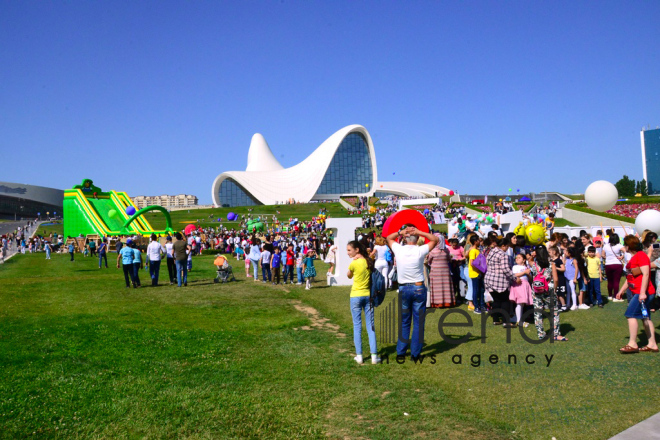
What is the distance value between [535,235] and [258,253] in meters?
7.14

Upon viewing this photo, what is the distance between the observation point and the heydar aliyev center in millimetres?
78375

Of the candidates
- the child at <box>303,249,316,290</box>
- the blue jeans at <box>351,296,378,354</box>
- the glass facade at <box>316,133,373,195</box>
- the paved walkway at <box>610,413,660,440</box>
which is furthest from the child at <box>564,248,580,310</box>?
the glass facade at <box>316,133,373,195</box>

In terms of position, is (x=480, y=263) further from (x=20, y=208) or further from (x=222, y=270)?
(x=20, y=208)

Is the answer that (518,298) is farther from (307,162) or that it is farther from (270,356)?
(307,162)

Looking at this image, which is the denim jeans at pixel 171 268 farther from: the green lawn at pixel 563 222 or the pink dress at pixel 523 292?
the green lawn at pixel 563 222

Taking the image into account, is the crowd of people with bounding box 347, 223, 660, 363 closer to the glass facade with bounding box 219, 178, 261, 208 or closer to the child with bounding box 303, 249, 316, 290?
the child with bounding box 303, 249, 316, 290

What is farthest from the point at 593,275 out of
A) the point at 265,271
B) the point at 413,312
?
the point at 265,271

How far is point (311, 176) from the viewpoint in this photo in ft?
266

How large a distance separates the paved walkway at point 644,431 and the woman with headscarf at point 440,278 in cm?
485

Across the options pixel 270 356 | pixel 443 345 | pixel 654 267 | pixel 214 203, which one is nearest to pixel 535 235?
pixel 654 267

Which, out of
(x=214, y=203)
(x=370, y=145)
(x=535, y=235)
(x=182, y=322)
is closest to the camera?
(x=182, y=322)

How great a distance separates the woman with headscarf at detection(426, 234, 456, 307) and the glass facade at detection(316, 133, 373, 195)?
7430cm

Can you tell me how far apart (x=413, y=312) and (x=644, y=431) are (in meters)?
2.43

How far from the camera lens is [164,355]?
5930mm
